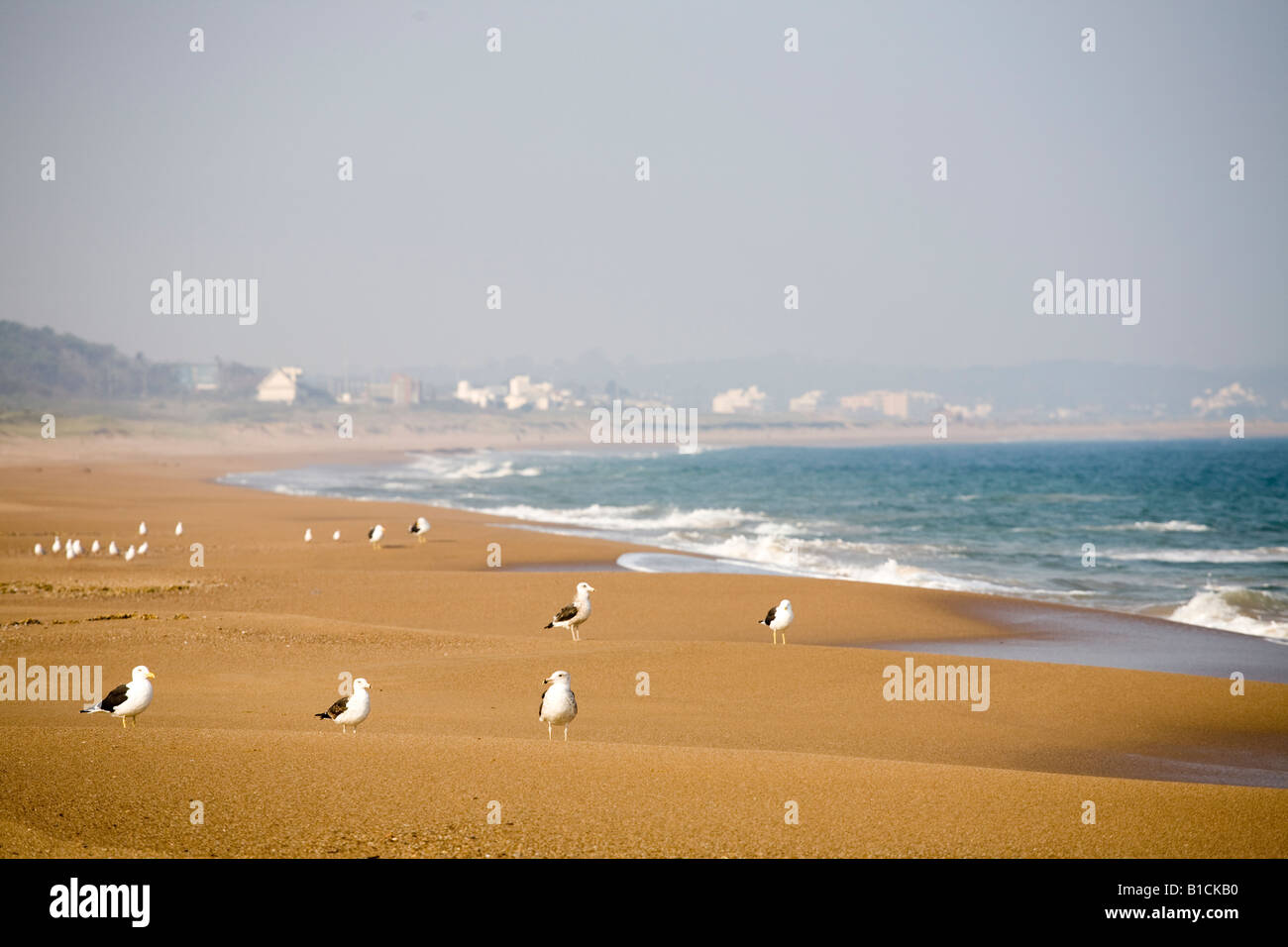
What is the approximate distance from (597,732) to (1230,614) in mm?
14344

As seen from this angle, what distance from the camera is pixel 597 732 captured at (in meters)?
10.0

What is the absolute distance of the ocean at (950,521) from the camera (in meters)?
24.2

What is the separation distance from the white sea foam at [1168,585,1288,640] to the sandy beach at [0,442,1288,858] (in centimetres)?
178

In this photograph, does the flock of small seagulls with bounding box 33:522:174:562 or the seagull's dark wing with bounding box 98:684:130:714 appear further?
the flock of small seagulls with bounding box 33:522:174:562

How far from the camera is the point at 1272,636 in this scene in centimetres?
1756

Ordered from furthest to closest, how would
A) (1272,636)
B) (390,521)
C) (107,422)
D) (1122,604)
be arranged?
1. (107,422)
2. (390,521)
3. (1122,604)
4. (1272,636)

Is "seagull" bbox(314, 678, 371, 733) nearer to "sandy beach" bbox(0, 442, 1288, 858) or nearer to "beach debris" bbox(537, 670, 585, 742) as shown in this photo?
"sandy beach" bbox(0, 442, 1288, 858)

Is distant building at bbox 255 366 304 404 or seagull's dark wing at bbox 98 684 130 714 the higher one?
distant building at bbox 255 366 304 404

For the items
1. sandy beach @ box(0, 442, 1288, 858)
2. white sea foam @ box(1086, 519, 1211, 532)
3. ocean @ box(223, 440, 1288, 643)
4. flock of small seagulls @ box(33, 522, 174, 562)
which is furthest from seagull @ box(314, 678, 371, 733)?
white sea foam @ box(1086, 519, 1211, 532)

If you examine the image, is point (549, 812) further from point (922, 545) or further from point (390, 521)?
point (390, 521)

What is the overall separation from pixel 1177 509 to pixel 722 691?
4328 centimetres

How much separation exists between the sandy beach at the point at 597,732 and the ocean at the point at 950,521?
440cm

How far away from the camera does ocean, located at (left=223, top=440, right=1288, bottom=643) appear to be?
2419cm

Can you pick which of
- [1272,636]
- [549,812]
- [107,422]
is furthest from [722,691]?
[107,422]
